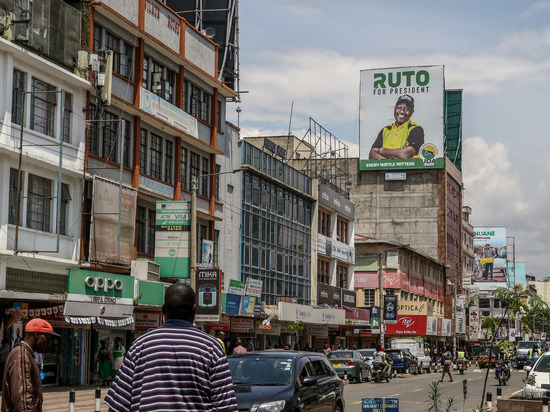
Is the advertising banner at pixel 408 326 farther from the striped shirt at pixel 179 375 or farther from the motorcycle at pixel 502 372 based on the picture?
the striped shirt at pixel 179 375

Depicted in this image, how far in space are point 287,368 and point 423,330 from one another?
6861cm

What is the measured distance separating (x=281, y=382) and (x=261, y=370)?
475 mm

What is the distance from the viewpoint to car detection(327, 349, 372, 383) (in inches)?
1658

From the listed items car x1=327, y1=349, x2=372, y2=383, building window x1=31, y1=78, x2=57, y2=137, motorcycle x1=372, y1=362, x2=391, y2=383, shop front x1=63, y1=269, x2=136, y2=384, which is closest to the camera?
shop front x1=63, y1=269, x2=136, y2=384

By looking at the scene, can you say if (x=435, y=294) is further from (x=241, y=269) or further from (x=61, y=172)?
(x=61, y=172)

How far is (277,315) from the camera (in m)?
51.0

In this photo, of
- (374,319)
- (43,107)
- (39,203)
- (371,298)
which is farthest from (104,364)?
(371,298)

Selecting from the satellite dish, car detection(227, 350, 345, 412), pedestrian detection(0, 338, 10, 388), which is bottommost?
pedestrian detection(0, 338, 10, 388)

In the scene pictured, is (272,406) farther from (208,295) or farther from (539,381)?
(208,295)

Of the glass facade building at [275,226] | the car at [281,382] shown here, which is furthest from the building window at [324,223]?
the car at [281,382]

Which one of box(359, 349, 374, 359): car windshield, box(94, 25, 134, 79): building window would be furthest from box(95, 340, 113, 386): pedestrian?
box(359, 349, 374, 359): car windshield

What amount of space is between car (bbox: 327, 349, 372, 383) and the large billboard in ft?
191

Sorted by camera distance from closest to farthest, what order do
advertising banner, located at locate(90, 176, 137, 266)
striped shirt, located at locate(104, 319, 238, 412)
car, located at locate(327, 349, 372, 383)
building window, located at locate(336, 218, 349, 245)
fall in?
1. striped shirt, located at locate(104, 319, 238, 412)
2. advertising banner, located at locate(90, 176, 137, 266)
3. car, located at locate(327, 349, 372, 383)
4. building window, located at locate(336, 218, 349, 245)

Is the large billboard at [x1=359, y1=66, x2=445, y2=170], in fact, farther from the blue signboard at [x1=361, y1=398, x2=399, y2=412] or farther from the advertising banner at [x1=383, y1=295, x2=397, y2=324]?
the blue signboard at [x1=361, y1=398, x2=399, y2=412]
